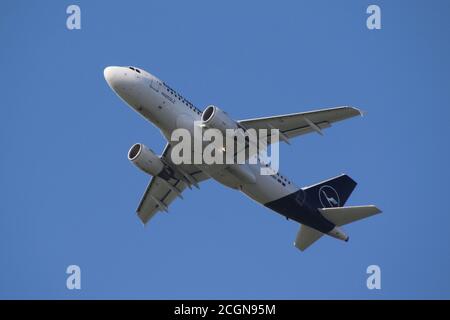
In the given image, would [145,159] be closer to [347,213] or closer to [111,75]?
[111,75]

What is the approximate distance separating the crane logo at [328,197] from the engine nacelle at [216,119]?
9.01m

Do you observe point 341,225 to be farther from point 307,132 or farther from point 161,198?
point 161,198

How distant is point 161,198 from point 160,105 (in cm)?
930

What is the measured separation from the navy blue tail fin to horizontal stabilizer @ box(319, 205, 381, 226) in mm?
965

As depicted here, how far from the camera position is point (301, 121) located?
43.6m

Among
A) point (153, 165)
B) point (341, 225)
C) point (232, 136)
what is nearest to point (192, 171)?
point (153, 165)

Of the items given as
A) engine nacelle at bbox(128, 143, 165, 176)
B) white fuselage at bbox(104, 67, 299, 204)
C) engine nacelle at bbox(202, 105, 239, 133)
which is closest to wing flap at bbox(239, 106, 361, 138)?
engine nacelle at bbox(202, 105, 239, 133)

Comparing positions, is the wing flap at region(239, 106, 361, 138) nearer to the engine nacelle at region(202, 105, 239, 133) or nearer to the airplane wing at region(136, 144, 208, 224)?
the engine nacelle at region(202, 105, 239, 133)

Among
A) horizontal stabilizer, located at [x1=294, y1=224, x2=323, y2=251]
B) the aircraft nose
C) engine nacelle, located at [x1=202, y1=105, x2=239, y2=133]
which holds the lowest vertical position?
horizontal stabilizer, located at [x1=294, y1=224, x2=323, y2=251]

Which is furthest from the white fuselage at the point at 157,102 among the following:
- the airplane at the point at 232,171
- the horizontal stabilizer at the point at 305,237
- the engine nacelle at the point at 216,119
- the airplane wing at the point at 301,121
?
the horizontal stabilizer at the point at 305,237

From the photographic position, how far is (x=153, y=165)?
45312mm

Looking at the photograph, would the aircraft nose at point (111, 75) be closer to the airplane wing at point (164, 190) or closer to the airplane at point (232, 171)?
the airplane at point (232, 171)

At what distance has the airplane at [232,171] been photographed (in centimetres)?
4228

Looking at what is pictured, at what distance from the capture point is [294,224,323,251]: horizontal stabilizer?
4891 centimetres
